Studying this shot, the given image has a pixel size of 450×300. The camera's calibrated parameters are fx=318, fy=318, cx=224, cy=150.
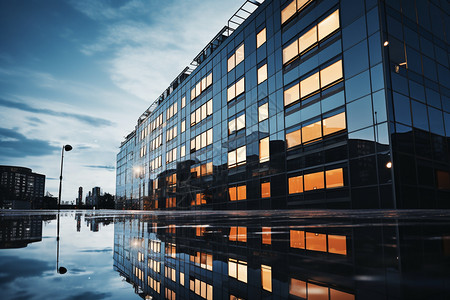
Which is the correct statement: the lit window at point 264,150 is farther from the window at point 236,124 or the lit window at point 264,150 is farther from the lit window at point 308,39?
the lit window at point 308,39

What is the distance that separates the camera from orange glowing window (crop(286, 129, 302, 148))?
25.7m

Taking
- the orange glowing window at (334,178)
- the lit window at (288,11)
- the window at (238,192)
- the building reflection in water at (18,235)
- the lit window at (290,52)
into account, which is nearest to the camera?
the building reflection in water at (18,235)

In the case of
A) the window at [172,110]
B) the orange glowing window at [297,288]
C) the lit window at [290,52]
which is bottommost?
the orange glowing window at [297,288]

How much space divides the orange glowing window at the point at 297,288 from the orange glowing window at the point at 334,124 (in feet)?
70.5

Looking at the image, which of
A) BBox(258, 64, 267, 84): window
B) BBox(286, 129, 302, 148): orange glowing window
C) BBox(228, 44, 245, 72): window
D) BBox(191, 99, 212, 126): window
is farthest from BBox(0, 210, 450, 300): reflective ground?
BBox(191, 99, 212, 126): window

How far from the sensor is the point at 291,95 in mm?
26938

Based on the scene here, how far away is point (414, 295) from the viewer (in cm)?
129

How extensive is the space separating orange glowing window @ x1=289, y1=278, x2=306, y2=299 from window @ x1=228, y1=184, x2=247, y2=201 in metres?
30.9

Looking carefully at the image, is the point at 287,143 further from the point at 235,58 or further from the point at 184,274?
the point at 184,274

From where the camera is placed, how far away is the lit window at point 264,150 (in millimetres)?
29406

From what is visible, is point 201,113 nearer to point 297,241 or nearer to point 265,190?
point 265,190

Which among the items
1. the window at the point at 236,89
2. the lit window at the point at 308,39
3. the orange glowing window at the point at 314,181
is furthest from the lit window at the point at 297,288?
the window at the point at 236,89

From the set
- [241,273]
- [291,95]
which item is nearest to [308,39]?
[291,95]

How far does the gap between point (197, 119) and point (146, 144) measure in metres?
25.4
